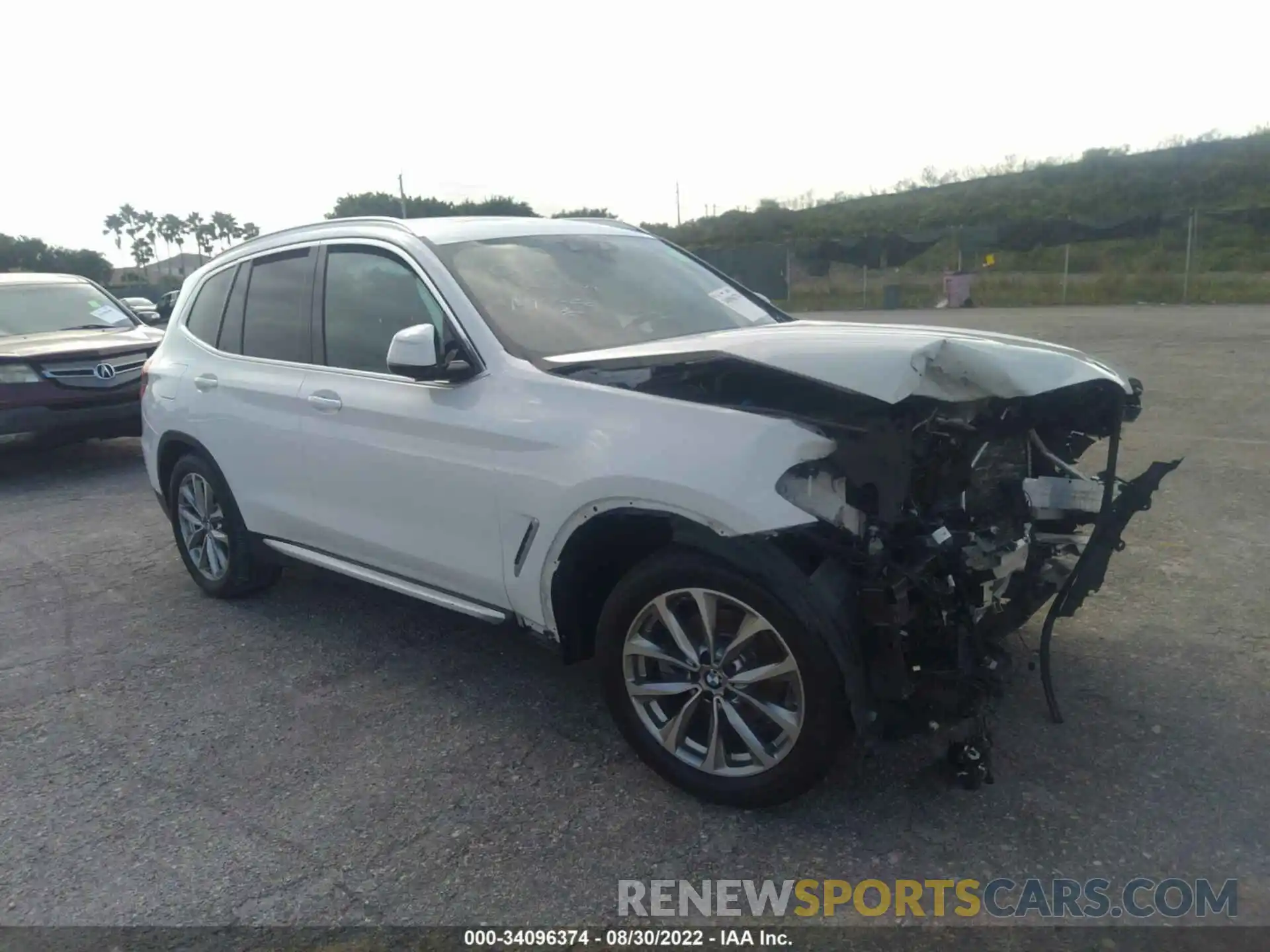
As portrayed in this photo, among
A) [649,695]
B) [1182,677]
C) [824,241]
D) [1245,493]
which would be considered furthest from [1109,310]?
[649,695]

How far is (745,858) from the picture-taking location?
285 cm

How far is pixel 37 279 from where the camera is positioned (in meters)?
→ 9.85

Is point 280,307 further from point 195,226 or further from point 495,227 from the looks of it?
point 195,226

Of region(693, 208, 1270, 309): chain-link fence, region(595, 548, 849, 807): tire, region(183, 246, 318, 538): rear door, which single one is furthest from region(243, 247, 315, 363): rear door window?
region(693, 208, 1270, 309): chain-link fence

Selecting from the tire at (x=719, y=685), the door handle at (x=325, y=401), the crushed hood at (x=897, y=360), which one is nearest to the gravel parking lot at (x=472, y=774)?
the tire at (x=719, y=685)

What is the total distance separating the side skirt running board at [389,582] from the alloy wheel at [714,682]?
697mm

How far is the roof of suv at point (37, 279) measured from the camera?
966 centimetres

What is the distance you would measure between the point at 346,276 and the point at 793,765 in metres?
2.85

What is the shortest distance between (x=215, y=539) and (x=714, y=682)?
324 centimetres

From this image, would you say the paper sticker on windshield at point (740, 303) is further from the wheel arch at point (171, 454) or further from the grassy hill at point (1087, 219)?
the grassy hill at point (1087, 219)

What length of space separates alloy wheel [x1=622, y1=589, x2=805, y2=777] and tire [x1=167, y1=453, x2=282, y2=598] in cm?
248

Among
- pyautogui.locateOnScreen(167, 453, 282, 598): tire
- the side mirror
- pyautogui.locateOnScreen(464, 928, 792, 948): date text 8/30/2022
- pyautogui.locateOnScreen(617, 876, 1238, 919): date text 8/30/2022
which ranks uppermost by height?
the side mirror

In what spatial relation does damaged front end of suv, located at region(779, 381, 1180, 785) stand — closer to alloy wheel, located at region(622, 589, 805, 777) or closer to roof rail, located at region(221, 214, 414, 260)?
alloy wheel, located at region(622, 589, 805, 777)

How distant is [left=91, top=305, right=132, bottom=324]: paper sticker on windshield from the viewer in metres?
9.70
